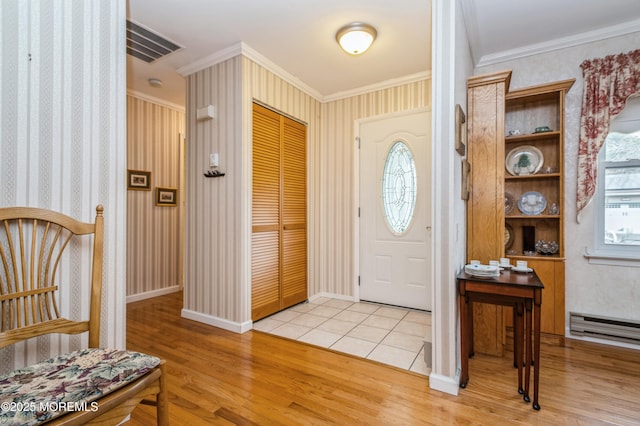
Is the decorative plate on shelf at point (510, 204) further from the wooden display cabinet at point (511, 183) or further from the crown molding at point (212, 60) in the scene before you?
the crown molding at point (212, 60)

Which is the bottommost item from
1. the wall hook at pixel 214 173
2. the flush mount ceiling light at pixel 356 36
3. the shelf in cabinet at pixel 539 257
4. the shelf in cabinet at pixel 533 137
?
the shelf in cabinet at pixel 539 257

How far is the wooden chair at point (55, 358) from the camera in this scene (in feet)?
3.03

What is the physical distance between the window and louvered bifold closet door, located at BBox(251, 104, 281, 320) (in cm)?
311

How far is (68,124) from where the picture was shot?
1426mm

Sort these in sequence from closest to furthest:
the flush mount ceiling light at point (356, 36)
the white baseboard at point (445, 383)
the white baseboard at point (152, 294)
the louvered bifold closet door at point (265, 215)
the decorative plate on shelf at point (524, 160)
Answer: the white baseboard at point (445, 383)
the flush mount ceiling light at point (356, 36)
the decorative plate on shelf at point (524, 160)
the louvered bifold closet door at point (265, 215)
the white baseboard at point (152, 294)

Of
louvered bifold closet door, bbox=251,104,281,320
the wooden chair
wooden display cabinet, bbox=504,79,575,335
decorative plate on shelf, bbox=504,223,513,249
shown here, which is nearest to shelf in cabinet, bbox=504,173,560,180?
wooden display cabinet, bbox=504,79,575,335

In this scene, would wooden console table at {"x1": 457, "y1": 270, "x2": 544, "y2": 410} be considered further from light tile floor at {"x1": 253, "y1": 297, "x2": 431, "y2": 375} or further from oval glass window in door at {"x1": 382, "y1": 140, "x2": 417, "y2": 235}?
oval glass window in door at {"x1": 382, "y1": 140, "x2": 417, "y2": 235}

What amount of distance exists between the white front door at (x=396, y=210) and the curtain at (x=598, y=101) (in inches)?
52.3

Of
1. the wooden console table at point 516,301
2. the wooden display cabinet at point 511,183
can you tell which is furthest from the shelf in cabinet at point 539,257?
the wooden console table at point 516,301

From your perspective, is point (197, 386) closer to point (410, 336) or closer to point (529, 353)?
point (410, 336)

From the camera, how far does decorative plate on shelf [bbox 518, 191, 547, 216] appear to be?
9.53ft

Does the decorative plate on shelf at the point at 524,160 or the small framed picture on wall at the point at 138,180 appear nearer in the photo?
the decorative plate on shelf at the point at 524,160

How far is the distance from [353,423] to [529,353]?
1.10 m

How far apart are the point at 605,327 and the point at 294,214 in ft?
10.3
